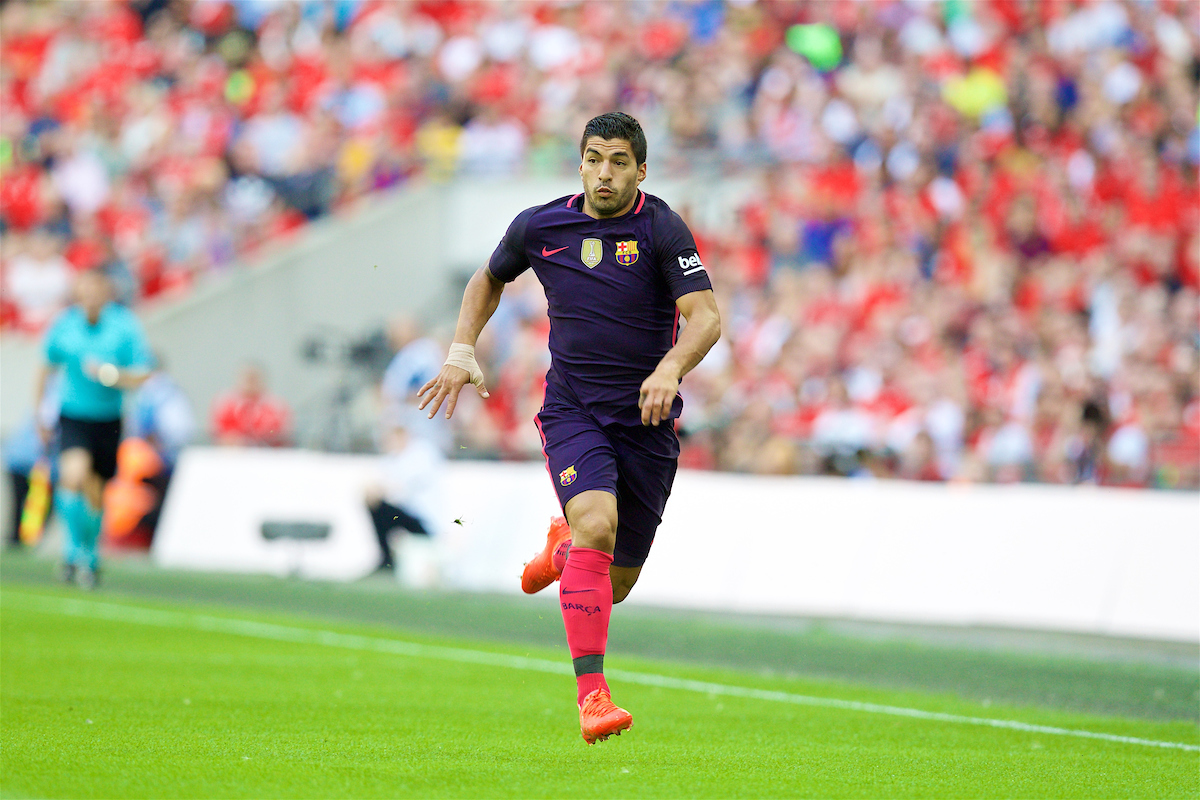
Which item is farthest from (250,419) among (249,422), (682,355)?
(682,355)

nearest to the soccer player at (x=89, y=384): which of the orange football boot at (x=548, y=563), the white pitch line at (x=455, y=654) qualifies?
the white pitch line at (x=455, y=654)

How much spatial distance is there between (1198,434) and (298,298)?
41.2ft

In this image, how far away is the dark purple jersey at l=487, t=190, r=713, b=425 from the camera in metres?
6.95

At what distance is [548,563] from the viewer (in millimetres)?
7582

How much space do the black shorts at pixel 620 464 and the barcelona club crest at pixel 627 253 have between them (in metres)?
0.62

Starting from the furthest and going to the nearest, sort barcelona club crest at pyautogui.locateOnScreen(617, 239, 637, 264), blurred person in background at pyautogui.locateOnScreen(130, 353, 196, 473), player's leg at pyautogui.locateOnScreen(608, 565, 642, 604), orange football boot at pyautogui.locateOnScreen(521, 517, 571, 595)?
blurred person in background at pyautogui.locateOnScreen(130, 353, 196, 473) < orange football boot at pyautogui.locateOnScreen(521, 517, 571, 595) < player's leg at pyautogui.locateOnScreen(608, 565, 642, 604) < barcelona club crest at pyautogui.locateOnScreen(617, 239, 637, 264)

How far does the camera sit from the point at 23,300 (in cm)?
2358

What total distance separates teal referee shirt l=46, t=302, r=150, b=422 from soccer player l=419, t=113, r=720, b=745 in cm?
777

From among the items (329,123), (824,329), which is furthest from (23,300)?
(824,329)

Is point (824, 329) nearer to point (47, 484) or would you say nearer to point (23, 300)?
point (47, 484)

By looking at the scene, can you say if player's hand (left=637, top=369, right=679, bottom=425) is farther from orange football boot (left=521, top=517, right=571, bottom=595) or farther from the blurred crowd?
the blurred crowd

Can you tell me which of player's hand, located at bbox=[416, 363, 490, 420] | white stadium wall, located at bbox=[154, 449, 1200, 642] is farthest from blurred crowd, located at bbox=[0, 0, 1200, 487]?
player's hand, located at bbox=[416, 363, 490, 420]

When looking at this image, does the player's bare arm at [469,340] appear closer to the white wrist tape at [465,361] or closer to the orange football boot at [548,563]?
the white wrist tape at [465,361]

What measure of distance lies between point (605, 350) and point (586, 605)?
101 cm
